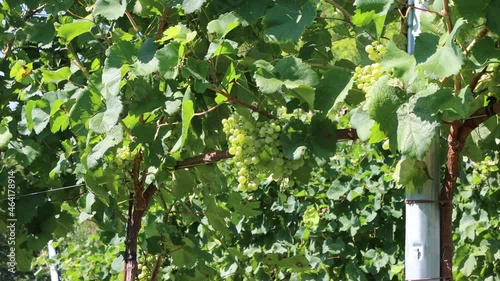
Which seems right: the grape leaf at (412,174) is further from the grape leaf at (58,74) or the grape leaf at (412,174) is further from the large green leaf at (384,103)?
the grape leaf at (58,74)

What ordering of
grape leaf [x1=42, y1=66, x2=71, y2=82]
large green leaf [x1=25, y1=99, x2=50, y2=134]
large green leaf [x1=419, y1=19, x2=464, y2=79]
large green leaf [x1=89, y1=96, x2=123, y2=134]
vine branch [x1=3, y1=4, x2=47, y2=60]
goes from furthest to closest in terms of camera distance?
vine branch [x1=3, y1=4, x2=47, y2=60]
large green leaf [x1=25, y1=99, x2=50, y2=134]
grape leaf [x1=42, y1=66, x2=71, y2=82]
large green leaf [x1=89, y1=96, x2=123, y2=134]
large green leaf [x1=419, y1=19, x2=464, y2=79]

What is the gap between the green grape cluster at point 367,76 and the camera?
1.70m

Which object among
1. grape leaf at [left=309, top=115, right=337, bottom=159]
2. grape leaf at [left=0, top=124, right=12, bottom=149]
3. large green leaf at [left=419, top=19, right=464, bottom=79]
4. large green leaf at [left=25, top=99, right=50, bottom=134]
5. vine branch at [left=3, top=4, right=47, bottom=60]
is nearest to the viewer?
large green leaf at [left=419, top=19, right=464, bottom=79]

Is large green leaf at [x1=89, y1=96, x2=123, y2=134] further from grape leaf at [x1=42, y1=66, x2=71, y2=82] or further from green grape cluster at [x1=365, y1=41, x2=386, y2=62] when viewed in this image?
green grape cluster at [x1=365, y1=41, x2=386, y2=62]

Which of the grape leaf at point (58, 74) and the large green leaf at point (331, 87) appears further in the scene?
the grape leaf at point (58, 74)

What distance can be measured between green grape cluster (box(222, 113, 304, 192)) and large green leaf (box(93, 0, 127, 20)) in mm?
418

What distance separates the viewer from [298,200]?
5.21 m

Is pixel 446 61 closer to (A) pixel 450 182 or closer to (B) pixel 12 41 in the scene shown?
(A) pixel 450 182

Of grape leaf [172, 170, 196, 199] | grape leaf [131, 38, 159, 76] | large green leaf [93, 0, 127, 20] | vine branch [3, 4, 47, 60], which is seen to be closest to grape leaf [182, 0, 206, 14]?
grape leaf [131, 38, 159, 76]

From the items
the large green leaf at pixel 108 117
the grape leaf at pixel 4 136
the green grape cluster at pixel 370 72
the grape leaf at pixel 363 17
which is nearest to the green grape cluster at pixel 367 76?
the green grape cluster at pixel 370 72

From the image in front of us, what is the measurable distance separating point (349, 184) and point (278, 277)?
2.15 feet

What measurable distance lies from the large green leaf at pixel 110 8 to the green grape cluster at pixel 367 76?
0.67 metres

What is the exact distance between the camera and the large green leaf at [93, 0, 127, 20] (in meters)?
2.13

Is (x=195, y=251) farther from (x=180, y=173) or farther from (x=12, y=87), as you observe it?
(x=12, y=87)
